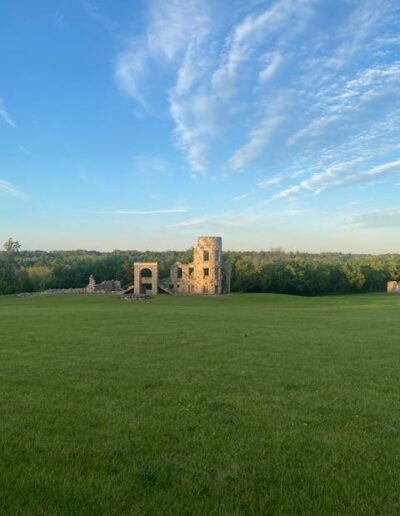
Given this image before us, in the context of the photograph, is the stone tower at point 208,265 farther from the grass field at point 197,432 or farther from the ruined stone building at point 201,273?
the grass field at point 197,432

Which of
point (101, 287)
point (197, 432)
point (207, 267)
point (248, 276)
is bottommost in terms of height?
point (197, 432)

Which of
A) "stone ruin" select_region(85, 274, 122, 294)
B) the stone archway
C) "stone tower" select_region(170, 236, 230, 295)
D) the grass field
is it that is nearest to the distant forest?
"stone ruin" select_region(85, 274, 122, 294)

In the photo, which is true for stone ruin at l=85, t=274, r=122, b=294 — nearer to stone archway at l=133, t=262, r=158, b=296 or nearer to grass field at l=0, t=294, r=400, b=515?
stone archway at l=133, t=262, r=158, b=296

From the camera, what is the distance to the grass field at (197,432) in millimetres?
4645

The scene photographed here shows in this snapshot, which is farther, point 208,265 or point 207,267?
point 207,267

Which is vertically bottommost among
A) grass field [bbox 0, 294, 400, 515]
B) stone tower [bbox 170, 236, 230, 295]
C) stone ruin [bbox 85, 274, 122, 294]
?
grass field [bbox 0, 294, 400, 515]

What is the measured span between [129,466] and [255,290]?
234 feet

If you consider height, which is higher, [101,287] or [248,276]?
[248,276]

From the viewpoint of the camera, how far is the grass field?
4645mm

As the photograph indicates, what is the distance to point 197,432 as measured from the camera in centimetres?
639

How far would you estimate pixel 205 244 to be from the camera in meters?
61.0

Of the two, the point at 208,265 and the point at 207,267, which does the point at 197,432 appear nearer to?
the point at 208,265

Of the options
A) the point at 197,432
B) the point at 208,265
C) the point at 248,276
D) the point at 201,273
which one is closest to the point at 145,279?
the point at 201,273

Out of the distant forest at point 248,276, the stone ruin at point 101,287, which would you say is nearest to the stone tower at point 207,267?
the stone ruin at point 101,287
